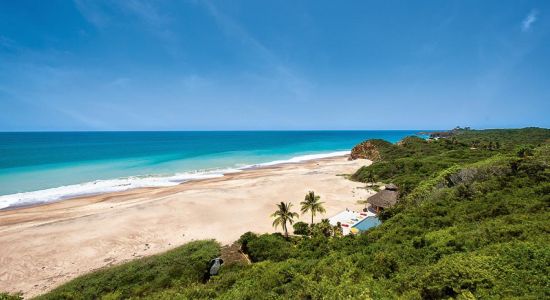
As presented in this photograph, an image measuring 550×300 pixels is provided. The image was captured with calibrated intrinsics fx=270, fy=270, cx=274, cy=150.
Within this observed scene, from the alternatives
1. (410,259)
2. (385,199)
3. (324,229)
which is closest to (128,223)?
(324,229)

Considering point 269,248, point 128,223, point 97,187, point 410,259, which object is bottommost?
point 128,223

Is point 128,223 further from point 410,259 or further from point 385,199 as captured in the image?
point 385,199

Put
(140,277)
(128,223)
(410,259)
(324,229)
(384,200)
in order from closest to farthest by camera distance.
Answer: (410,259), (140,277), (324,229), (128,223), (384,200)

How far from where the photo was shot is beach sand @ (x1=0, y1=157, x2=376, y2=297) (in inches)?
899

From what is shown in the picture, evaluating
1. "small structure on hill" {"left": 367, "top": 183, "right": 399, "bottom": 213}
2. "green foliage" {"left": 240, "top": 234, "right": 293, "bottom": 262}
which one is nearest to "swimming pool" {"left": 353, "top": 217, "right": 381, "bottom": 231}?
"small structure on hill" {"left": 367, "top": 183, "right": 399, "bottom": 213}

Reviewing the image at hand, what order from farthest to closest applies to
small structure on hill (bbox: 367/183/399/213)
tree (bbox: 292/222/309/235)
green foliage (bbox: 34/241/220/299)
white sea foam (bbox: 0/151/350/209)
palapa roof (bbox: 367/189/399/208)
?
white sea foam (bbox: 0/151/350/209) < palapa roof (bbox: 367/189/399/208) < small structure on hill (bbox: 367/183/399/213) < tree (bbox: 292/222/309/235) < green foliage (bbox: 34/241/220/299)

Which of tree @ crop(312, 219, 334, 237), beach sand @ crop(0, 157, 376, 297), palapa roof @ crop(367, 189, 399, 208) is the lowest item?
beach sand @ crop(0, 157, 376, 297)

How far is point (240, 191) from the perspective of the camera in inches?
1751

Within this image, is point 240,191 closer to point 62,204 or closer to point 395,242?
point 62,204

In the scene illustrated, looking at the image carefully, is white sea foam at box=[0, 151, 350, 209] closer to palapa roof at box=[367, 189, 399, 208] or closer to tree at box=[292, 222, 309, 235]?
tree at box=[292, 222, 309, 235]

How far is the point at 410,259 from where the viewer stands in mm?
13984

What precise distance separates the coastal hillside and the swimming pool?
92 cm

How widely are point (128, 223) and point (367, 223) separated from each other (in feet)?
86.5

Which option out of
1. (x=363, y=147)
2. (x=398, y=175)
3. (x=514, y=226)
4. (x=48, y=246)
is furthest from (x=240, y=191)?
(x=363, y=147)
